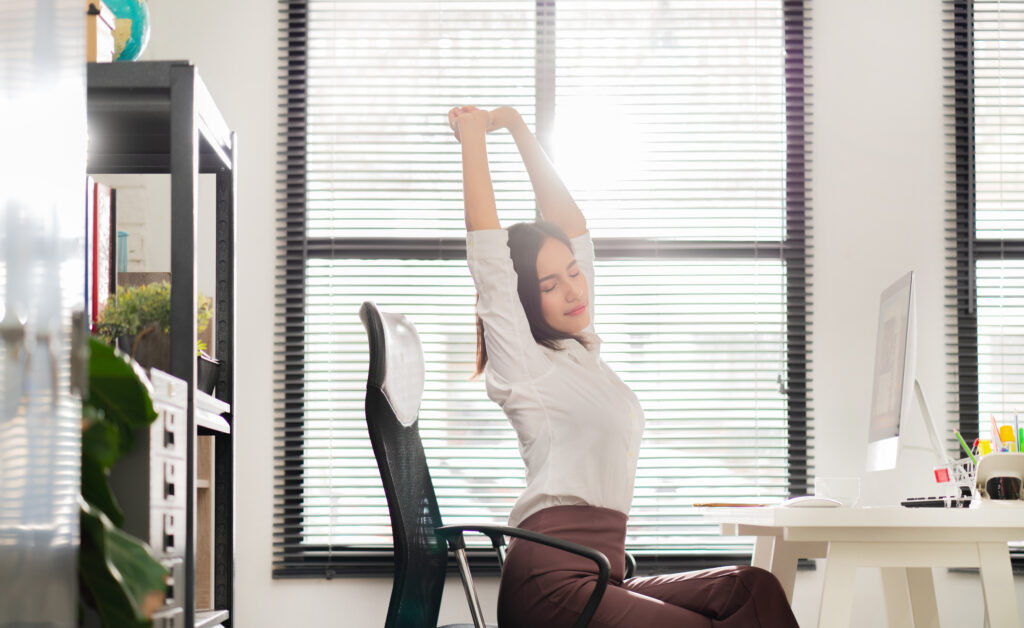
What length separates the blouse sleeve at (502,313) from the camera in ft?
6.63

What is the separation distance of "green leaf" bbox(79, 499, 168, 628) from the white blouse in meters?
1.14

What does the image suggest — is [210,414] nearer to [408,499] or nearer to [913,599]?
[408,499]

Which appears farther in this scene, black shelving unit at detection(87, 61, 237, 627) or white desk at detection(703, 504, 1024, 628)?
white desk at detection(703, 504, 1024, 628)

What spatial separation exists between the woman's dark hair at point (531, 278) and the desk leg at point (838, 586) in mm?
738

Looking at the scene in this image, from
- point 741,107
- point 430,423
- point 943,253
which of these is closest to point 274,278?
point 430,423

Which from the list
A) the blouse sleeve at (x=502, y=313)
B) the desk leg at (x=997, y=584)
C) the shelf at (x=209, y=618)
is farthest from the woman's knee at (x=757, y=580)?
the shelf at (x=209, y=618)

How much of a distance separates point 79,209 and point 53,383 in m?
0.16

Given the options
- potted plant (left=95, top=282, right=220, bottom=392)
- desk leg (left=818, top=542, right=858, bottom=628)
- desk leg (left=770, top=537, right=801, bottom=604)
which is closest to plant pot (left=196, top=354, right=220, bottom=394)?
potted plant (left=95, top=282, right=220, bottom=392)

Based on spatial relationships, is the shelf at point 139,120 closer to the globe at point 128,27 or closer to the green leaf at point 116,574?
the globe at point 128,27

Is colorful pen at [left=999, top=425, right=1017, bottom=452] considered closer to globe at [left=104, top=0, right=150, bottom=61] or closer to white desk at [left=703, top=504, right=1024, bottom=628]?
white desk at [left=703, top=504, right=1024, bottom=628]

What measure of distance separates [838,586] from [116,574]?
146 centimetres

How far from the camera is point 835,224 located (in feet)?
9.73

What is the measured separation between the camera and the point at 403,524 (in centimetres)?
175

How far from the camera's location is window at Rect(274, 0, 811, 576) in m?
2.88
